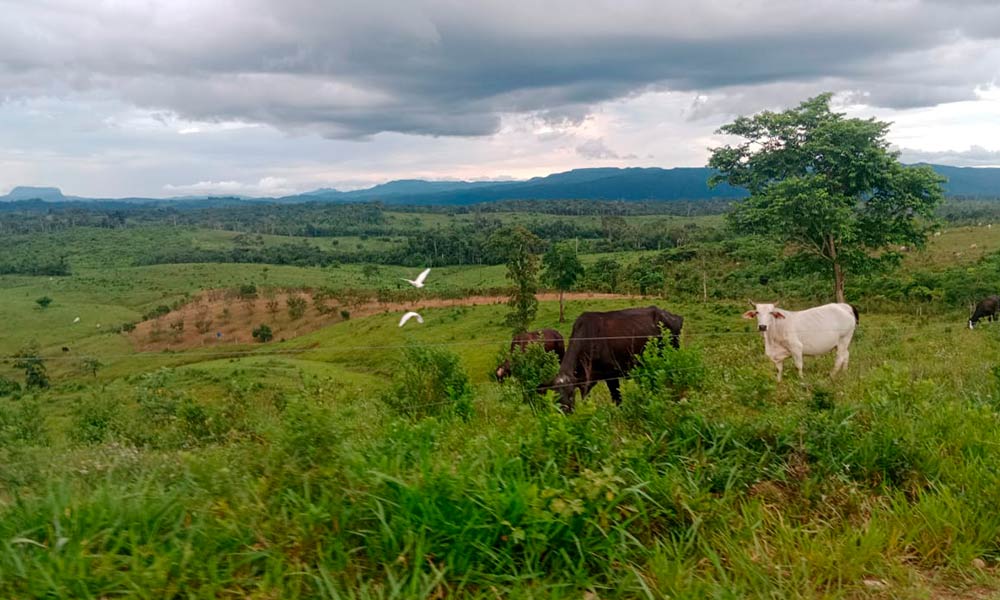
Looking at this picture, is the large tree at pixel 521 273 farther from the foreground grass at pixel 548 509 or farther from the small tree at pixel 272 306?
the small tree at pixel 272 306

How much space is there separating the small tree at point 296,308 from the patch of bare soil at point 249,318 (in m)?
0.15

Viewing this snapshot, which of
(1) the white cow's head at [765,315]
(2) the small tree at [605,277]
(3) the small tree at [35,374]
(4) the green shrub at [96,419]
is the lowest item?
(3) the small tree at [35,374]

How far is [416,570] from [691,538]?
4.28 feet

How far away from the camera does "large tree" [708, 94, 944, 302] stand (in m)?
18.9

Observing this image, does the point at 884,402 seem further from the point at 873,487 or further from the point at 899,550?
the point at 899,550

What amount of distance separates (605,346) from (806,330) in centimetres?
390

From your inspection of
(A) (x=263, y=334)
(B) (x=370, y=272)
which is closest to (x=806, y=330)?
(A) (x=263, y=334)

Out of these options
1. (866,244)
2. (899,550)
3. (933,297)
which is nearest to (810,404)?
(899,550)

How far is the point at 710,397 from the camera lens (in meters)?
4.74

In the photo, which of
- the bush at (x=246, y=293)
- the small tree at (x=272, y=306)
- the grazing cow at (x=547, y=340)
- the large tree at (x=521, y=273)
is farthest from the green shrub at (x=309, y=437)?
the bush at (x=246, y=293)

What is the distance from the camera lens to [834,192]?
19625 mm

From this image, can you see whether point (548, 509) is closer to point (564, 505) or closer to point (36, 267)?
point (564, 505)

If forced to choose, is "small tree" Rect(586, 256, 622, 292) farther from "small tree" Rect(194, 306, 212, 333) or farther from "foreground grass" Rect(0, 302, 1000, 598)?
"foreground grass" Rect(0, 302, 1000, 598)

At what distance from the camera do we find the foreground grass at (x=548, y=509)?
2.76 m
